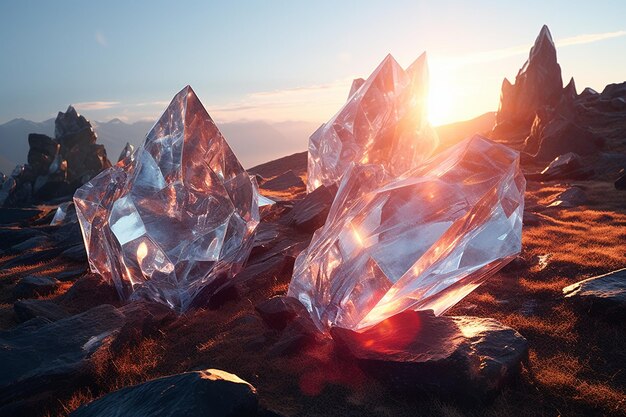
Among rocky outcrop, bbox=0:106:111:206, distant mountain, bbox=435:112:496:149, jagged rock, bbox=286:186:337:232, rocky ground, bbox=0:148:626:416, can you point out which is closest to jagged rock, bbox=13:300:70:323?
rocky ground, bbox=0:148:626:416

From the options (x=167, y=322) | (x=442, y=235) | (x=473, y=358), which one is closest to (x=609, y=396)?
(x=473, y=358)

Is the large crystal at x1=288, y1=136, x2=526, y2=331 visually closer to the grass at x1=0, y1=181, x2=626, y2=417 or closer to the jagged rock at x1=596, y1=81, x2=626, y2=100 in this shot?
the grass at x1=0, y1=181, x2=626, y2=417

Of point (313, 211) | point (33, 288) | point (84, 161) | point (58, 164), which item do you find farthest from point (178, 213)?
point (84, 161)

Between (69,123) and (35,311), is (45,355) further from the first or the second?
(69,123)

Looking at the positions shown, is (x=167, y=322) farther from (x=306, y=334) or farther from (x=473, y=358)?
(x=473, y=358)

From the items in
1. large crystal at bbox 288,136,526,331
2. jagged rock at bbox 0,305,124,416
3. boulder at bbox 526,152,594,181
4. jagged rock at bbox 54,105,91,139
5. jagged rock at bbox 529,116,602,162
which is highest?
jagged rock at bbox 54,105,91,139

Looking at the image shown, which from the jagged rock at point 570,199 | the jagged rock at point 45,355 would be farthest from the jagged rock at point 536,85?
the jagged rock at point 45,355
